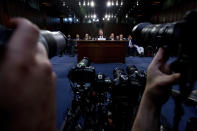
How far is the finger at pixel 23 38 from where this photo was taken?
242 millimetres

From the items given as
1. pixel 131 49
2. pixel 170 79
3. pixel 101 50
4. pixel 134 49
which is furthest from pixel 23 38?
pixel 134 49

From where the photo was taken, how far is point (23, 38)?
254 mm

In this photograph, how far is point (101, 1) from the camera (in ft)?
30.9

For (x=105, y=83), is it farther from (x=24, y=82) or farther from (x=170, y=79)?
(x=24, y=82)

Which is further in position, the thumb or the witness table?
the witness table

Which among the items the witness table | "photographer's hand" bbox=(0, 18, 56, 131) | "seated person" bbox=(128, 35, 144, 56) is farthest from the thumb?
"seated person" bbox=(128, 35, 144, 56)

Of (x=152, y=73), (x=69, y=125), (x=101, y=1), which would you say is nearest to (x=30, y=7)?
(x=101, y=1)

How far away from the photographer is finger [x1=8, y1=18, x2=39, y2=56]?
24 cm

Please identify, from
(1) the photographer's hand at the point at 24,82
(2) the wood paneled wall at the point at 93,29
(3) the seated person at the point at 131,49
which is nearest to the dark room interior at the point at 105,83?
(1) the photographer's hand at the point at 24,82

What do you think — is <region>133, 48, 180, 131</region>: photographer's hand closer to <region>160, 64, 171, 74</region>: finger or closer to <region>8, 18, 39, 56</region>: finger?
<region>160, 64, 171, 74</region>: finger

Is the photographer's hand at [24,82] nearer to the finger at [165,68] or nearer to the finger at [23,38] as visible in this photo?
the finger at [23,38]

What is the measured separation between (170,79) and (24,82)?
410 mm

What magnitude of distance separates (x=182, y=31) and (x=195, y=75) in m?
0.12

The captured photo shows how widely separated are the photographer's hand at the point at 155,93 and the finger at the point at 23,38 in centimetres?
40
